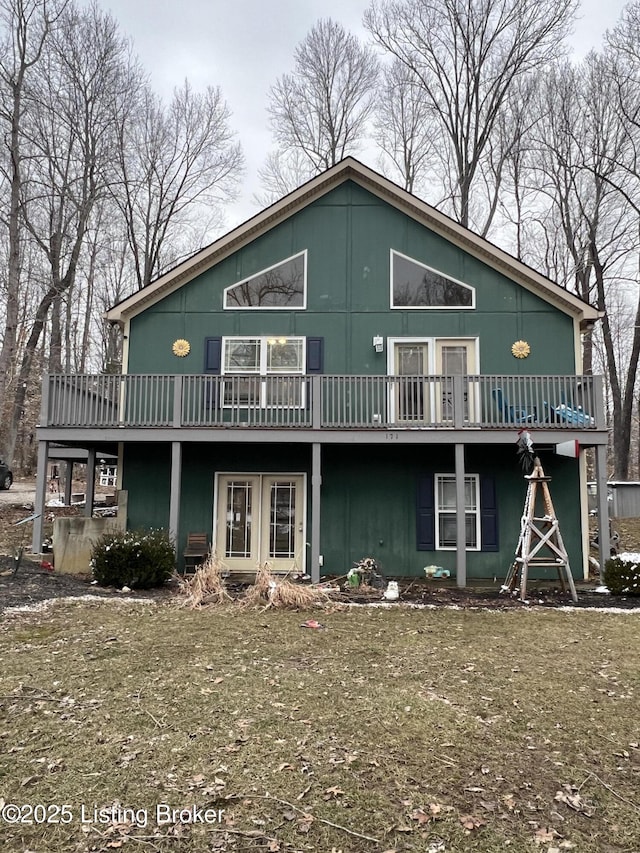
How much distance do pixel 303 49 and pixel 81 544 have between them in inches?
988

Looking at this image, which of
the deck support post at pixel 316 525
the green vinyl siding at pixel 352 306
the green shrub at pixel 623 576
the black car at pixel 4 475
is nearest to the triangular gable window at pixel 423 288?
the green vinyl siding at pixel 352 306

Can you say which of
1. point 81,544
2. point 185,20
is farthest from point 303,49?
point 81,544

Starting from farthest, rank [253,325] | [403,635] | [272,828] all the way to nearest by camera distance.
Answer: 1. [253,325]
2. [403,635]
3. [272,828]

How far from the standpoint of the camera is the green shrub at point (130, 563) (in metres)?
10.1

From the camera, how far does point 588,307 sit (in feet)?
40.0

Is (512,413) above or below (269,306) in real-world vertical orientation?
below

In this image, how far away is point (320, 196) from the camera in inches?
523

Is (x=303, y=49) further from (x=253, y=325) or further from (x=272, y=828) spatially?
(x=272, y=828)

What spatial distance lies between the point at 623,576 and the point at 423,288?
698 centimetres

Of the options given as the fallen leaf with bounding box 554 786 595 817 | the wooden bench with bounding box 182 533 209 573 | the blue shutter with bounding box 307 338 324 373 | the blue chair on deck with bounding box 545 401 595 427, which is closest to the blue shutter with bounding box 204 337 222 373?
the blue shutter with bounding box 307 338 324 373

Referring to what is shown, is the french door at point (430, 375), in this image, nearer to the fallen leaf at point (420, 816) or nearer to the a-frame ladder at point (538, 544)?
the a-frame ladder at point (538, 544)

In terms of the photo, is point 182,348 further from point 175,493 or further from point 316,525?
point 316,525

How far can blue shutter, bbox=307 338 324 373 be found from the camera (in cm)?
1270

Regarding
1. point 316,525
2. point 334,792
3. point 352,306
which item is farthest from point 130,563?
point 334,792
